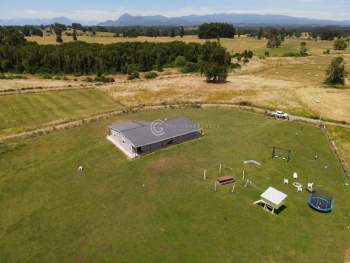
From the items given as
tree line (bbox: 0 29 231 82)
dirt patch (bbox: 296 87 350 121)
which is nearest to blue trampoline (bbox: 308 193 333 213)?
dirt patch (bbox: 296 87 350 121)

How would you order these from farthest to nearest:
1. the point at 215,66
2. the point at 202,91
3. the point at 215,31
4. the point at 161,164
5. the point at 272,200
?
the point at 215,31 < the point at 215,66 < the point at 202,91 < the point at 161,164 < the point at 272,200

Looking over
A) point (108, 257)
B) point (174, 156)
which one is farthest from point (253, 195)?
point (108, 257)

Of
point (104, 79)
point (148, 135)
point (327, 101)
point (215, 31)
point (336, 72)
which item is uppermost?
point (215, 31)

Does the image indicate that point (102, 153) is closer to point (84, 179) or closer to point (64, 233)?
point (84, 179)

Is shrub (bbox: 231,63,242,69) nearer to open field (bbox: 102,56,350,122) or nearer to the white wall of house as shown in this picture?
open field (bbox: 102,56,350,122)

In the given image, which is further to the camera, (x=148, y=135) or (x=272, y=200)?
(x=148, y=135)

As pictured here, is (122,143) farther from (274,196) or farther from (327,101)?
(327,101)

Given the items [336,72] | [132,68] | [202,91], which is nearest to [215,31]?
[132,68]
